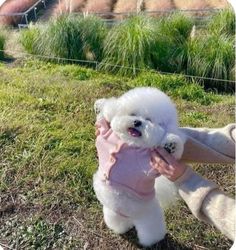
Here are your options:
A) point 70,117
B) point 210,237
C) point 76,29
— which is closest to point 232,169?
point 210,237

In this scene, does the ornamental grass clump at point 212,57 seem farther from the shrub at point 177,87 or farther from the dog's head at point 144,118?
the dog's head at point 144,118

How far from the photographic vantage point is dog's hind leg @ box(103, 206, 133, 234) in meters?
1.37

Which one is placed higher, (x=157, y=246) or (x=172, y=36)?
(x=172, y=36)

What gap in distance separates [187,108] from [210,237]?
2.72 ft

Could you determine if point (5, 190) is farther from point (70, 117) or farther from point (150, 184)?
point (150, 184)

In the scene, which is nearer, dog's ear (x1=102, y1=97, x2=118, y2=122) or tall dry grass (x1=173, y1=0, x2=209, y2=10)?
dog's ear (x1=102, y1=97, x2=118, y2=122)

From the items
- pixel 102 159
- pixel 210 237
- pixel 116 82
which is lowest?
pixel 210 237

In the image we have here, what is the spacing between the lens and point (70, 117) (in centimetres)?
215

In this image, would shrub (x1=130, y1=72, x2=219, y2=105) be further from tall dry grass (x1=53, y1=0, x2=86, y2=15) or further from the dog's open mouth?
the dog's open mouth

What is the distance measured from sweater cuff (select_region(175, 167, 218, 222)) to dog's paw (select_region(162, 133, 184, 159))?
0.07 m

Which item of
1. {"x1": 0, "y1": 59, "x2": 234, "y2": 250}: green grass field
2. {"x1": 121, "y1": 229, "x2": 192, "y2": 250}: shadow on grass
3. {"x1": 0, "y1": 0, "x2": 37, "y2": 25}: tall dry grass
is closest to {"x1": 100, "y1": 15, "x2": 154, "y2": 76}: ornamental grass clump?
{"x1": 0, "y1": 59, "x2": 234, "y2": 250}: green grass field

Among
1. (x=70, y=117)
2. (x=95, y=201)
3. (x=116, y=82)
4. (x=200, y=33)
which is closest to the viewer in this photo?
(x=95, y=201)

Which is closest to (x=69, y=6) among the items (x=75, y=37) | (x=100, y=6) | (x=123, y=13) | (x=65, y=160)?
(x=75, y=37)

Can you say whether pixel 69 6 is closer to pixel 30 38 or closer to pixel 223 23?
pixel 30 38
